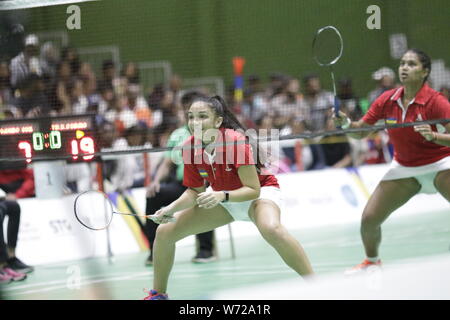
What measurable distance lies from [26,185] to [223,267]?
6.25 feet

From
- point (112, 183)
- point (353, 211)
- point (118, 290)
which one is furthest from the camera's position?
point (353, 211)

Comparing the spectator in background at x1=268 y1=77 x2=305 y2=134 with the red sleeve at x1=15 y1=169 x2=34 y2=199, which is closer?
the red sleeve at x1=15 y1=169 x2=34 y2=199

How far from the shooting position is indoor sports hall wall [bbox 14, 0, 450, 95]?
8992 mm

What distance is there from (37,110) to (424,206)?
201 inches

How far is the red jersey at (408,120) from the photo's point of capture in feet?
17.0

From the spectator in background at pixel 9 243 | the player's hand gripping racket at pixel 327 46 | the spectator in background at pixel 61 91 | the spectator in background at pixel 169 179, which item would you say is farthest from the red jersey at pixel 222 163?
the spectator in background at pixel 61 91

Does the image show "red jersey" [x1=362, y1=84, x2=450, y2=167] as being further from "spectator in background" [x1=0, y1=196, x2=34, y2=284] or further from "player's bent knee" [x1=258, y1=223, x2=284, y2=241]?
"spectator in background" [x1=0, y1=196, x2=34, y2=284]

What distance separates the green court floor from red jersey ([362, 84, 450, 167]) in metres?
1.47

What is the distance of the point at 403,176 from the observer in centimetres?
528

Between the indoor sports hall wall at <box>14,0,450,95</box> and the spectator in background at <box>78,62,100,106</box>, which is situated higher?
the indoor sports hall wall at <box>14,0,450,95</box>

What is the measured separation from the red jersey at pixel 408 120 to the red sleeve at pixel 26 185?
3.26m

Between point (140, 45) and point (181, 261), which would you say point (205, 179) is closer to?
point (181, 261)

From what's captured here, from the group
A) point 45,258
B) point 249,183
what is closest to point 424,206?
point 45,258

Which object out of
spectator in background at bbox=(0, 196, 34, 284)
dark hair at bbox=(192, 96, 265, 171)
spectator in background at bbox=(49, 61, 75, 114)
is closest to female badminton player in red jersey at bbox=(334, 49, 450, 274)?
dark hair at bbox=(192, 96, 265, 171)
